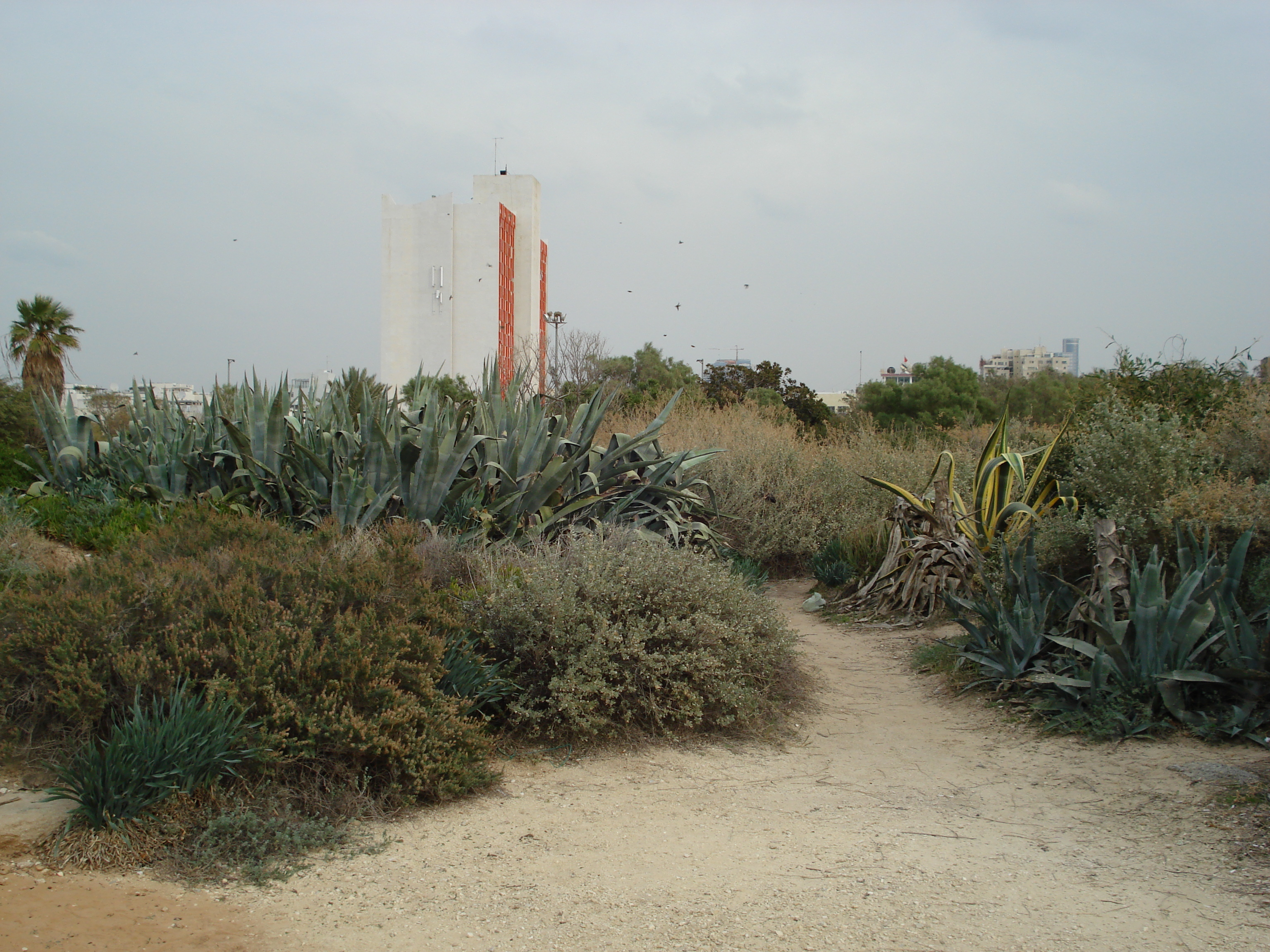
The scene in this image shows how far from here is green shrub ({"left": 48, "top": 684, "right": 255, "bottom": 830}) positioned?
343 centimetres

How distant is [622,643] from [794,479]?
8337 mm

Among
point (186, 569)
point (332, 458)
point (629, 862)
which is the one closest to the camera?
point (629, 862)

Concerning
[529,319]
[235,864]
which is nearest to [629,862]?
[235,864]

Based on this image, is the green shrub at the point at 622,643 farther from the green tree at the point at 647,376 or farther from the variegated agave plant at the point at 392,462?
the green tree at the point at 647,376

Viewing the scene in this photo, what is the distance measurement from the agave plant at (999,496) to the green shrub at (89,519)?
691 cm

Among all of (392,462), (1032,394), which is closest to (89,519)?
(392,462)

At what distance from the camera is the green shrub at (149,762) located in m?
3.43

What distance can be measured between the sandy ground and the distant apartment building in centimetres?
3811

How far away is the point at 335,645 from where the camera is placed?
13.5 ft

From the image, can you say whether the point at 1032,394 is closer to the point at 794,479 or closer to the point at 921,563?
the point at 794,479

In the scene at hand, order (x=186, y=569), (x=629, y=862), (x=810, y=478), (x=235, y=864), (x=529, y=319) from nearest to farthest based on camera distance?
(x=235, y=864) < (x=629, y=862) < (x=186, y=569) < (x=810, y=478) < (x=529, y=319)

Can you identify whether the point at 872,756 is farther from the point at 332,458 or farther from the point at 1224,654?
the point at 332,458

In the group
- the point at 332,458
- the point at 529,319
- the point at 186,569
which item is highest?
the point at 529,319

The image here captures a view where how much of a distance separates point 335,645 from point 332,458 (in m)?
3.46
